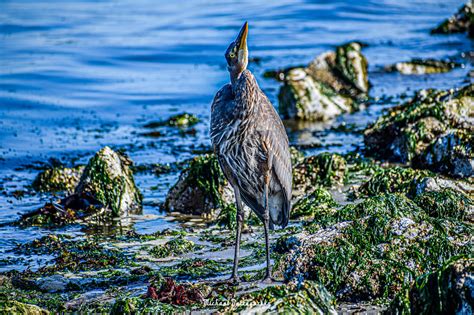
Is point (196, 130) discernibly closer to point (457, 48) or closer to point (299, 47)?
point (299, 47)

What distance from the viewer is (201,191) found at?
841 cm

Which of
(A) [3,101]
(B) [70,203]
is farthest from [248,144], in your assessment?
(A) [3,101]

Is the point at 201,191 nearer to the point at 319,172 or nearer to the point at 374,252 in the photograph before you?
the point at 319,172

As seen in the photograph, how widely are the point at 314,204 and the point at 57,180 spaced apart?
334 centimetres

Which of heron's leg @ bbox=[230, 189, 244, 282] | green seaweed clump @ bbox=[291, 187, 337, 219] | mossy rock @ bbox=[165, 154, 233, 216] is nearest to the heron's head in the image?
heron's leg @ bbox=[230, 189, 244, 282]

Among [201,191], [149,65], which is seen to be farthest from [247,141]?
[149,65]

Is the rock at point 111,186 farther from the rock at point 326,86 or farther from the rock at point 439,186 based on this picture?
the rock at point 326,86

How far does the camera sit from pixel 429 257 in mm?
5812

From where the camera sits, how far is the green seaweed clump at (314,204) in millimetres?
7852

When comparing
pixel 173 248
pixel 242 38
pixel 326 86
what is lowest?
pixel 173 248

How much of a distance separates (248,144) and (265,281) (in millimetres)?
1134

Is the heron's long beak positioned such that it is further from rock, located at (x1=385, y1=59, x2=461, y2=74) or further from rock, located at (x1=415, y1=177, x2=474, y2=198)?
rock, located at (x1=385, y1=59, x2=461, y2=74)

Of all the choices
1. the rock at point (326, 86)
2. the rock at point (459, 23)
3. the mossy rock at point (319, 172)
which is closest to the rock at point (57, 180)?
the mossy rock at point (319, 172)

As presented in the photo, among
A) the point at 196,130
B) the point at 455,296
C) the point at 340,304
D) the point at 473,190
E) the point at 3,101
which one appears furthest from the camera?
the point at 3,101
